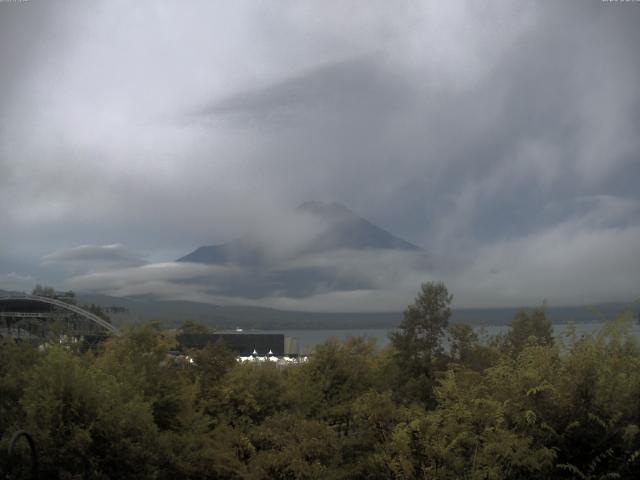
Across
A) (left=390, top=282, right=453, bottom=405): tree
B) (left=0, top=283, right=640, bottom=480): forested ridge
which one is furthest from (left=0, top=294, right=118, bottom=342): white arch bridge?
(left=0, top=283, right=640, bottom=480): forested ridge

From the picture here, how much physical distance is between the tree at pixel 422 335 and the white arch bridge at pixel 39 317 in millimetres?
49107

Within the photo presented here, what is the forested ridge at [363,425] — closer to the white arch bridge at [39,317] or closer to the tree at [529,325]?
the tree at [529,325]

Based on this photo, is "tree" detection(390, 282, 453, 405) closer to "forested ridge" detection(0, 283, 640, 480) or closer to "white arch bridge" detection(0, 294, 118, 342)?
"forested ridge" detection(0, 283, 640, 480)

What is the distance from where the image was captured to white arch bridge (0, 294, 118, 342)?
281ft

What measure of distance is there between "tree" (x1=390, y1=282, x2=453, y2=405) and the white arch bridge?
49107 mm

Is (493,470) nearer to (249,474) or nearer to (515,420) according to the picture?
(515,420)

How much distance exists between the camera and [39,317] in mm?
87500

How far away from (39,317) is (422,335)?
196ft

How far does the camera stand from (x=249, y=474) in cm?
2291

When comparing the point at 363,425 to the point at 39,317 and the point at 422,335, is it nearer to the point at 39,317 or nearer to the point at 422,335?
the point at 422,335

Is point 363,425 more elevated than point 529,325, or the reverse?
point 529,325

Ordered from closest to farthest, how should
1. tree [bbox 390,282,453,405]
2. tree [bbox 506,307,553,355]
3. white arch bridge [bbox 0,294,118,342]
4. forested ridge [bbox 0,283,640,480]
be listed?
forested ridge [bbox 0,283,640,480]
tree [bbox 390,282,453,405]
tree [bbox 506,307,553,355]
white arch bridge [bbox 0,294,118,342]

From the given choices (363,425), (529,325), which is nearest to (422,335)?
(529,325)

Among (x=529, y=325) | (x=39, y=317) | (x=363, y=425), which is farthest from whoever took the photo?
(x=39, y=317)
